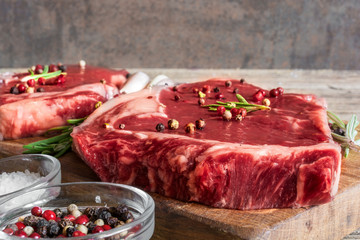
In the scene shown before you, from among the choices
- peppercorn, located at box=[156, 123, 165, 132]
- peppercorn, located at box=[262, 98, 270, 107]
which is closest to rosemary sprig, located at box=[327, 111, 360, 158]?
peppercorn, located at box=[262, 98, 270, 107]

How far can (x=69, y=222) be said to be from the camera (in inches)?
65.7

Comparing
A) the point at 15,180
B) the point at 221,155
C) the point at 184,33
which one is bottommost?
the point at 15,180

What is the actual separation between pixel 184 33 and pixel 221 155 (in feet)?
21.4

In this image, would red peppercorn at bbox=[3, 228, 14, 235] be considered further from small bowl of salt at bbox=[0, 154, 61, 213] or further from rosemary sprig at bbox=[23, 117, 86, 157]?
rosemary sprig at bbox=[23, 117, 86, 157]

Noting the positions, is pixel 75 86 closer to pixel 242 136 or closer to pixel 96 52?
pixel 242 136

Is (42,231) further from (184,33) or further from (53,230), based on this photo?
(184,33)

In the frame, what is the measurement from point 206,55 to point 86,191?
6673 millimetres

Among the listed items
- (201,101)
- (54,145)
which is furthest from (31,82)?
(201,101)

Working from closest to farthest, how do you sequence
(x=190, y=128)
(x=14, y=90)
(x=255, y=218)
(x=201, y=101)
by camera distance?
(x=255, y=218)
(x=190, y=128)
(x=201, y=101)
(x=14, y=90)

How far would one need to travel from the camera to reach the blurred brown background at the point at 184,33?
802 centimetres

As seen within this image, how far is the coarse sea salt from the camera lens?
2.13 metres

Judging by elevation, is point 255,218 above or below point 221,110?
below

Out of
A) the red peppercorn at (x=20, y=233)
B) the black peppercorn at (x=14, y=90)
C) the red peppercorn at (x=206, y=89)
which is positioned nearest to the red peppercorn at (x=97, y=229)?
the red peppercorn at (x=20, y=233)

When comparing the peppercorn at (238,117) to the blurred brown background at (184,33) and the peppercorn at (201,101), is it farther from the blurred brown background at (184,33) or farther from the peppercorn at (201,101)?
the blurred brown background at (184,33)
